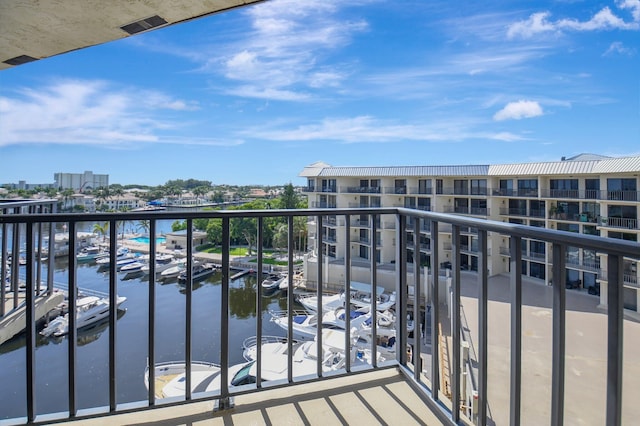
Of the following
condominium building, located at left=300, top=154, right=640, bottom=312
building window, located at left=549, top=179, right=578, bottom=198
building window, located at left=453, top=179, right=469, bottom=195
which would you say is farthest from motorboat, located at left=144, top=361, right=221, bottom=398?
building window, located at left=453, top=179, right=469, bottom=195

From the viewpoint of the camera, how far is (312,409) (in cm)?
150

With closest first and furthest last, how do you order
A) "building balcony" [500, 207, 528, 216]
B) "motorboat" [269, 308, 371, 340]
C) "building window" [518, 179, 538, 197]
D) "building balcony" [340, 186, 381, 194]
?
"motorboat" [269, 308, 371, 340]
"building balcony" [500, 207, 528, 216]
"building window" [518, 179, 538, 197]
"building balcony" [340, 186, 381, 194]

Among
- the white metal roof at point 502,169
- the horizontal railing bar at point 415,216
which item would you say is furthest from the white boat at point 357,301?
the white metal roof at point 502,169

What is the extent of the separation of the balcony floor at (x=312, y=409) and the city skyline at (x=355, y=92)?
416 inches

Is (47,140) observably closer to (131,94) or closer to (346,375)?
(131,94)

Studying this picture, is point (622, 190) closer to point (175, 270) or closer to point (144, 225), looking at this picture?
point (175, 270)

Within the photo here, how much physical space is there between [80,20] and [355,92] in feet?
93.6

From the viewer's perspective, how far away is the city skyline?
54.2 ft

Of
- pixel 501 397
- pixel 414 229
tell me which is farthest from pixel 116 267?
pixel 501 397

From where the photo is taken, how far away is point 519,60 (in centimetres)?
2305

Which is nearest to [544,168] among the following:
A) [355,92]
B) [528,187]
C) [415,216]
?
[528,187]

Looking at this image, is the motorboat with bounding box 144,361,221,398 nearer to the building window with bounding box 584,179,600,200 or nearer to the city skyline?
the city skyline

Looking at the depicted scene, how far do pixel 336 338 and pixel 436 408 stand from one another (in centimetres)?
187

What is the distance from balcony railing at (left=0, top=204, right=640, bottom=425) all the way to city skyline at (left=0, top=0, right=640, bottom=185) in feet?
34.2
